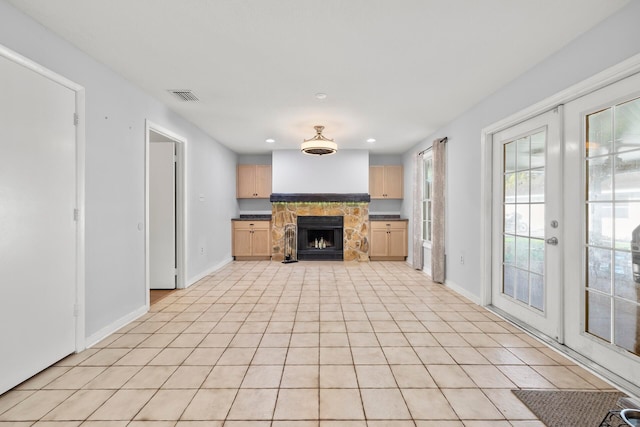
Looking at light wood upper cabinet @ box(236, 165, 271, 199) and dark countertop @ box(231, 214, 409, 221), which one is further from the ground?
light wood upper cabinet @ box(236, 165, 271, 199)

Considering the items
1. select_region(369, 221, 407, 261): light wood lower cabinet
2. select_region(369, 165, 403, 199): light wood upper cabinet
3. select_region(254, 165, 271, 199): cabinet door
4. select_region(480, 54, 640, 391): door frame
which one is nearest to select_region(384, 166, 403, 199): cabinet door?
select_region(369, 165, 403, 199): light wood upper cabinet

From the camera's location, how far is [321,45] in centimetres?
236

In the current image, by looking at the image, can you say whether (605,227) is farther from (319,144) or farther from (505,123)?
(319,144)

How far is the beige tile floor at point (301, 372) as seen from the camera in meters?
1.67

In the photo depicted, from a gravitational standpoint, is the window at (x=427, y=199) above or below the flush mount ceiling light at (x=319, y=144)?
below

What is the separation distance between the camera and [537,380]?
2004 millimetres

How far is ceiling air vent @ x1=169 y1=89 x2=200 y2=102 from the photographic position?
3.30m

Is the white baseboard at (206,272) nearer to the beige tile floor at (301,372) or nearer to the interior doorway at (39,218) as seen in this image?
the beige tile floor at (301,372)

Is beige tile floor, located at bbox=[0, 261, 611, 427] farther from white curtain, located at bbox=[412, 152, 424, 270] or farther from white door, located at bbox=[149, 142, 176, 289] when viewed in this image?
white curtain, located at bbox=[412, 152, 424, 270]

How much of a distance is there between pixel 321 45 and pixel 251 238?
496 cm

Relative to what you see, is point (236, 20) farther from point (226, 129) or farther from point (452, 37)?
point (226, 129)

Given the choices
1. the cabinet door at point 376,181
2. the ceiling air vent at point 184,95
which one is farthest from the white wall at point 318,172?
the ceiling air vent at point 184,95

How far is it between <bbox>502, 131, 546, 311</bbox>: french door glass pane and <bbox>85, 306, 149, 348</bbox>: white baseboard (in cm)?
393

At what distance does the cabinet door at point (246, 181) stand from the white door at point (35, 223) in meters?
4.63
